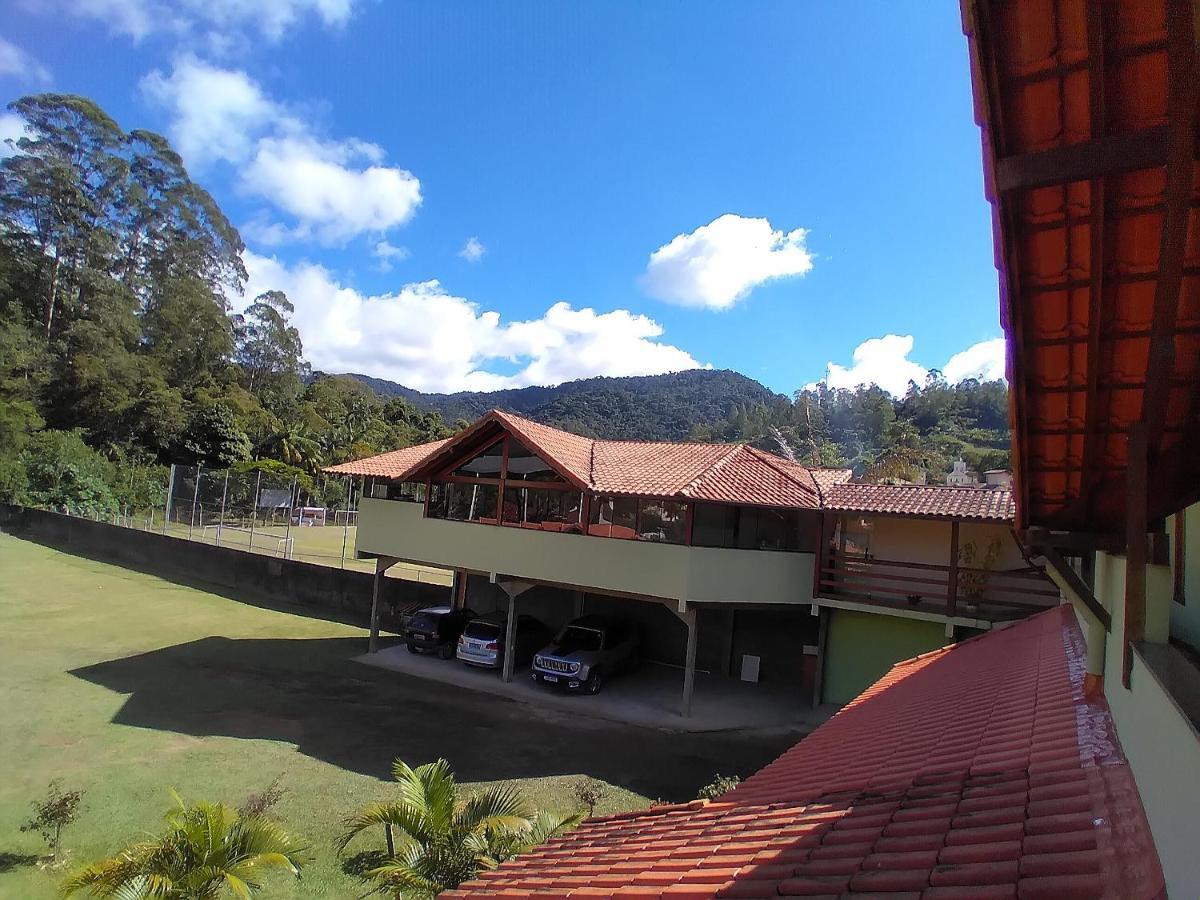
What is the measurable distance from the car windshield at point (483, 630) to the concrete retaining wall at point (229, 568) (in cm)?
455

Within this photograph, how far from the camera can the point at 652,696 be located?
1619 cm

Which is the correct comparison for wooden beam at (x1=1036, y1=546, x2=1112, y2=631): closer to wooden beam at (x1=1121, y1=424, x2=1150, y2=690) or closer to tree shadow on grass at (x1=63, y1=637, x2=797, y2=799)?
wooden beam at (x1=1121, y1=424, x2=1150, y2=690)

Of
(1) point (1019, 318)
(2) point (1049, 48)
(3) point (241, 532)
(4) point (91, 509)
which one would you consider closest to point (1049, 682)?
(1) point (1019, 318)

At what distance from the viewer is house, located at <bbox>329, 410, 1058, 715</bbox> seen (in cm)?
1441

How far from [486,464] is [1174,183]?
1622cm

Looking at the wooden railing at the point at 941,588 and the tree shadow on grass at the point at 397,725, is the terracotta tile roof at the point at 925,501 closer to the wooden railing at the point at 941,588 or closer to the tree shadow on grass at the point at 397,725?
the wooden railing at the point at 941,588

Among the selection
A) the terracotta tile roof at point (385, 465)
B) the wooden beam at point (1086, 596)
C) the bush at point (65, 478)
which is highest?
the terracotta tile roof at point (385, 465)

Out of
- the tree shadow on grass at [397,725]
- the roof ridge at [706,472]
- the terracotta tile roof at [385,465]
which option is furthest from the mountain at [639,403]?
the tree shadow on grass at [397,725]

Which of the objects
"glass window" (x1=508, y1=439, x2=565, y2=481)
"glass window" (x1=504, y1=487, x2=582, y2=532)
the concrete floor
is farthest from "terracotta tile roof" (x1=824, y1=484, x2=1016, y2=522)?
"glass window" (x1=508, y1=439, x2=565, y2=481)

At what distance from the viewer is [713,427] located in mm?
123188

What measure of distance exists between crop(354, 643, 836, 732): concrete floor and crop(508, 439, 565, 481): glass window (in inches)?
206

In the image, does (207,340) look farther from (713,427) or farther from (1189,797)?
(713,427)

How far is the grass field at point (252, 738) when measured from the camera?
9422 millimetres

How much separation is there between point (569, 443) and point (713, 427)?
108186mm
